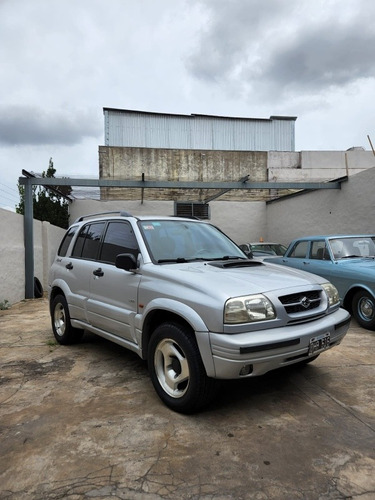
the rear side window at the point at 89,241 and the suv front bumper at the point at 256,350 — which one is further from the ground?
the rear side window at the point at 89,241

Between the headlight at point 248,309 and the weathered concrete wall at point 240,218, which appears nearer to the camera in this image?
the headlight at point 248,309

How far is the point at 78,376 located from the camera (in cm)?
397

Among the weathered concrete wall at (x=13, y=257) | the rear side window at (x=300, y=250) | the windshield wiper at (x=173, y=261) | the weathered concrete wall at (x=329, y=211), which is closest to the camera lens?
the windshield wiper at (x=173, y=261)

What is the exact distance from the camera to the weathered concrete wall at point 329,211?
10508 millimetres

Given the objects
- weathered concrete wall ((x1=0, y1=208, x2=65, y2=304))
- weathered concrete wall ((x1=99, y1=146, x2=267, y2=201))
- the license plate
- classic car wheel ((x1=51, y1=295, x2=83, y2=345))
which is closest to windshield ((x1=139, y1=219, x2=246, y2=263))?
the license plate

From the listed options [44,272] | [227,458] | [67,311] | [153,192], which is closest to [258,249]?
[153,192]

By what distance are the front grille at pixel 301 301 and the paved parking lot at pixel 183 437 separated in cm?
88

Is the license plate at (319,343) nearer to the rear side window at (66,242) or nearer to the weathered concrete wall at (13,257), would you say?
the rear side window at (66,242)

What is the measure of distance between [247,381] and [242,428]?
0.97 metres

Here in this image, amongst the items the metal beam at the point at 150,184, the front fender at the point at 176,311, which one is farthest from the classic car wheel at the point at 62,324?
the metal beam at the point at 150,184

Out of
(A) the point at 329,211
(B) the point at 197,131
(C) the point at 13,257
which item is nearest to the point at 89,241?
(C) the point at 13,257

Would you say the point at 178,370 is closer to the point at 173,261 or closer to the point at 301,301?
the point at 173,261

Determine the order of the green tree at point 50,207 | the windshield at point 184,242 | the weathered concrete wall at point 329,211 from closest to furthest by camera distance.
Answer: the windshield at point 184,242 → the weathered concrete wall at point 329,211 → the green tree at point 50,207

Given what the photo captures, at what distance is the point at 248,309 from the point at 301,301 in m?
0.58
